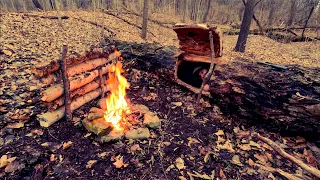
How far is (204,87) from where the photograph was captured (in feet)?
13.4

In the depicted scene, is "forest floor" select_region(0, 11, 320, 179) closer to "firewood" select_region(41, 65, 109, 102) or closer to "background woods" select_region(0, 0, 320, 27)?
"firewood" select_region(41, 65, 109, 102)

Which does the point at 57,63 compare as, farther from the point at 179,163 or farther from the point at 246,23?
the point at 246,23

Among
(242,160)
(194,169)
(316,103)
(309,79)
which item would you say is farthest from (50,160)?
(309,79)

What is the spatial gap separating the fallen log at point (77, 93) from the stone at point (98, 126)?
0.56 m

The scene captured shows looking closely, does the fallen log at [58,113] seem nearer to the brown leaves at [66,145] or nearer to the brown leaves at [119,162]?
the brown leaves at [66,145]

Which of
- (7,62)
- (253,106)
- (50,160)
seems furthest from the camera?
(7,62)

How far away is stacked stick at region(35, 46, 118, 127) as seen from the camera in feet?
10.4

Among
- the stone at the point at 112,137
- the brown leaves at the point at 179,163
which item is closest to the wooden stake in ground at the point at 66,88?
the stone at the point at 112,137

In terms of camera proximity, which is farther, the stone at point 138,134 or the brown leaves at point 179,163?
the stone at point 138,134

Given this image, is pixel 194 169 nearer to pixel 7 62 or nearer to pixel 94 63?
pixel 94 63

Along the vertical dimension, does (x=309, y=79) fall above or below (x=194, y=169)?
above

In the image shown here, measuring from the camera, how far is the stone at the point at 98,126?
303 cm

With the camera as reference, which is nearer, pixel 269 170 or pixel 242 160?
pixel 269 170

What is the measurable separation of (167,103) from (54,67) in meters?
2.30
